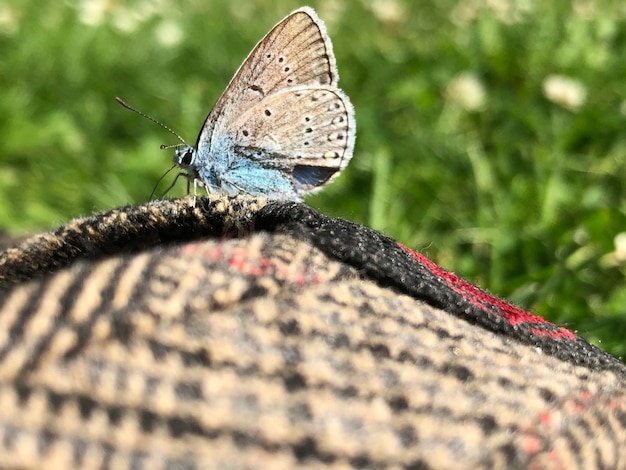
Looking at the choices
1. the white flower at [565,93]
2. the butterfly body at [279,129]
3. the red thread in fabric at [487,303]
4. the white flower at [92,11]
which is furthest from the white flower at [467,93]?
the white flower at [92,11]

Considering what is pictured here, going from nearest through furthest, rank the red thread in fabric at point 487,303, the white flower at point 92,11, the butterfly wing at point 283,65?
1. the red thread in fabric at point 487,303
2. the butterfly wing at point 283,65
3. the white flower at point 92,11

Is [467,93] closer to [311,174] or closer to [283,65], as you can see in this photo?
[311,174]

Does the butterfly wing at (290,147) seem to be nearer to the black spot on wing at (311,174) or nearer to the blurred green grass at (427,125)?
the black spot on wing at (311,174)

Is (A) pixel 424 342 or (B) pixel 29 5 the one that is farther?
(B) pixel 29 5

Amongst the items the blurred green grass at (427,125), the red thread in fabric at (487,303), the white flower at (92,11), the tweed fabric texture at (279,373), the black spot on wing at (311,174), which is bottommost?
the tweed fabric texture at (279,373)

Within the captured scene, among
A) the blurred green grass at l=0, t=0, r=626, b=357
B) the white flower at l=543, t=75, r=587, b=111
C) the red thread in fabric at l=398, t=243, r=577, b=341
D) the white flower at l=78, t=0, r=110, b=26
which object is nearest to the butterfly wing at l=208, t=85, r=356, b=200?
the blurred green grass at l=0, t=0, r=626, b=357

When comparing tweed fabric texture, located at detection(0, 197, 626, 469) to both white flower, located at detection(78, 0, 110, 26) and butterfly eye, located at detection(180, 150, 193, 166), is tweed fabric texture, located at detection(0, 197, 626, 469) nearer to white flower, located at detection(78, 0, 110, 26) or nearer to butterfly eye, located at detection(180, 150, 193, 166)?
butterfly eye, located at detection(180, 150, 193, 166)

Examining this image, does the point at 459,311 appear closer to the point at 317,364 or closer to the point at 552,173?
the point at 317,364

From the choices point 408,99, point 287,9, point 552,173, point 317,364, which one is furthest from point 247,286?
point 287,9
